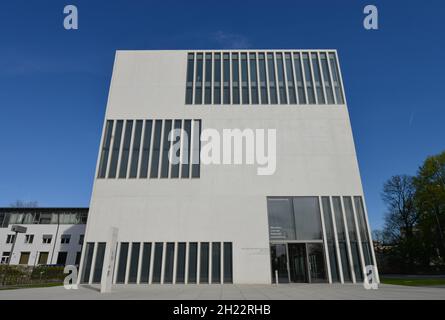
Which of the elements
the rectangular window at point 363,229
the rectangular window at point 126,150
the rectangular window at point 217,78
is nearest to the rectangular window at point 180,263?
the rectangular window at point 126,150

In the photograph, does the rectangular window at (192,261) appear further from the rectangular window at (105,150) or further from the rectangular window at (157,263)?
the rectangular window at (105,150)

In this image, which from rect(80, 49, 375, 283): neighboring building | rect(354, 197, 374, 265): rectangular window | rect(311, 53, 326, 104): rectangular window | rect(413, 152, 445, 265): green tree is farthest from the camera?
rect(413, 152, 445, 265): green tree

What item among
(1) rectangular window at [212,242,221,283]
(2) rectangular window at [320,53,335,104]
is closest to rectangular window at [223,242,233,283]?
(1) rectangular window at [212,242,221,283]

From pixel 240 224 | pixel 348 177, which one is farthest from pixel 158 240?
pixel 348 177

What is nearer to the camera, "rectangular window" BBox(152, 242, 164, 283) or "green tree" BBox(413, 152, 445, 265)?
"rectangular window" BBox(152, 242, 164, 283)

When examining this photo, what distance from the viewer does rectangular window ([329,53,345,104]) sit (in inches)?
917

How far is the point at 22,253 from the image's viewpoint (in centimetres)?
4431

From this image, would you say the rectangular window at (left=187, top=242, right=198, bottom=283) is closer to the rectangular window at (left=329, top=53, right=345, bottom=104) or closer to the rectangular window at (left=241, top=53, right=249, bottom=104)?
the rectangular window at (left=241, top=53, right=249, bottom=104)

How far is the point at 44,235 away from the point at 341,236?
50.2 m

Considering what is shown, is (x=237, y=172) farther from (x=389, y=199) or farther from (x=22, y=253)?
(x=22, y=253)

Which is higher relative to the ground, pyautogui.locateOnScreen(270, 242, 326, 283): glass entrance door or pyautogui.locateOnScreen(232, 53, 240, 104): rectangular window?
pyautogui.locateOnScreen(232, 53, 240, 104): rectangular window

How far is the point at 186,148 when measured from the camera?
21.8 meters

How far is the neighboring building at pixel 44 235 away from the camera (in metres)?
44.0

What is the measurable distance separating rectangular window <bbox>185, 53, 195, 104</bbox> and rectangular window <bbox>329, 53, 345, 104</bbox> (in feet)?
46.0
